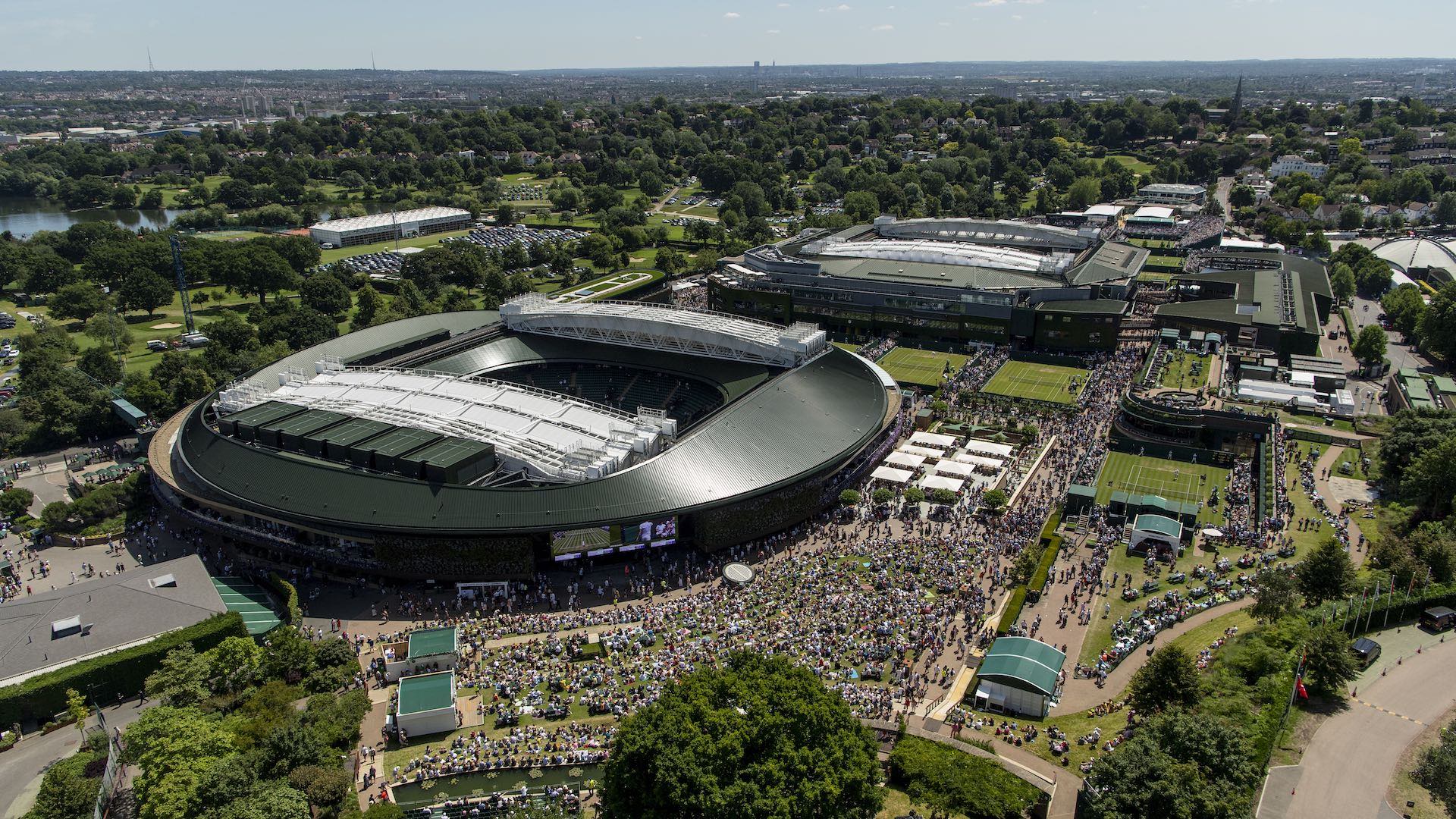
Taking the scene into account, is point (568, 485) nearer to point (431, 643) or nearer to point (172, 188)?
point (431, 643)

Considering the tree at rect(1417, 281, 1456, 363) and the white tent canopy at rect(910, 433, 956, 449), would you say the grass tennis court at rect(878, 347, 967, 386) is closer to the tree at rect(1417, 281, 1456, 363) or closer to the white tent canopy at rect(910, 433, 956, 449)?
the white tent canopy at rect(910, 433, 956, 449)

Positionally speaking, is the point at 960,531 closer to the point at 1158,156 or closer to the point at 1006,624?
the point at 1006,624

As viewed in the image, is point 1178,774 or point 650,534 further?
point 650,534

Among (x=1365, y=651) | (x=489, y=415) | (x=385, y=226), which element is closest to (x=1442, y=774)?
(x=1365, y=651)

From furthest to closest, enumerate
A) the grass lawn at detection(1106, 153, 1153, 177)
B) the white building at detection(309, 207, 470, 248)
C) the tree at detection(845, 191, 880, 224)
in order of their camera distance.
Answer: the grass lawn at detection(1106, 153, 1153, 177) < the tree at detection(845, 191, 880, 224) < the white building at detection(309, 207, 470, 248)

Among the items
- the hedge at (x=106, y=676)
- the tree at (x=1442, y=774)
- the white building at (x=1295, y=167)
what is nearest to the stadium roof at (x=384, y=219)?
the hedge at (x=106, y=676)

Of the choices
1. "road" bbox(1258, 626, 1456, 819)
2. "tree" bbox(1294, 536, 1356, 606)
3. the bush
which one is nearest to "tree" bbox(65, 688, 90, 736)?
the bush
